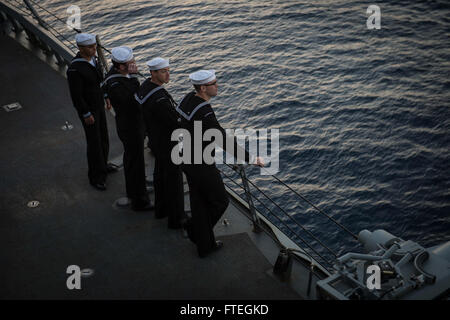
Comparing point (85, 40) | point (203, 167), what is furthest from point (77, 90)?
point (203, 167)

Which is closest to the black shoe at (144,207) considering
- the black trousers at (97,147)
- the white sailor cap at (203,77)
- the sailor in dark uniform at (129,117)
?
the sailor in dark uniform at (129,117)

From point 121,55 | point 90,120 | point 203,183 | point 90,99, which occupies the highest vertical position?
point 121,55

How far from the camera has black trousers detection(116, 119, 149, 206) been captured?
620cm

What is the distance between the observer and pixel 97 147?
6816 mm

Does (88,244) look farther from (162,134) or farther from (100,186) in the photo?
(162,134)

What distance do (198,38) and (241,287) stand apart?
60.3ft

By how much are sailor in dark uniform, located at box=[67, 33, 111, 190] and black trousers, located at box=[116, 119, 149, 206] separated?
0.61 meters

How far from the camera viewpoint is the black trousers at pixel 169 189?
5867 mm

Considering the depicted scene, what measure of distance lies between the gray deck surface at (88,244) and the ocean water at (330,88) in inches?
201

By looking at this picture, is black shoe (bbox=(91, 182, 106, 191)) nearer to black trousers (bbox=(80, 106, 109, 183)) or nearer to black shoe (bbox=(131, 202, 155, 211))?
black trousers (bbox=(80, 106, 109, 183))

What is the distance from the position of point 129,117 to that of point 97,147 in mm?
936

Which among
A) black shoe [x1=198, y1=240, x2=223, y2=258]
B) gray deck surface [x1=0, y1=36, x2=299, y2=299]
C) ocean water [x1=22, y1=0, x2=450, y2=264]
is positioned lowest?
ocean water [x1=22, y1=0, x2=450, y2=264]

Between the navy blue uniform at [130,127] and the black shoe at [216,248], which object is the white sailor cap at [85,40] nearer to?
the navy blue uniform at [130,127]

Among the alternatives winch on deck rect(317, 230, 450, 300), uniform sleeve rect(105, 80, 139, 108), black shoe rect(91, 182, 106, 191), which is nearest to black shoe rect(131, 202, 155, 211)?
black shoe rect(91, 182, 106, 191)
